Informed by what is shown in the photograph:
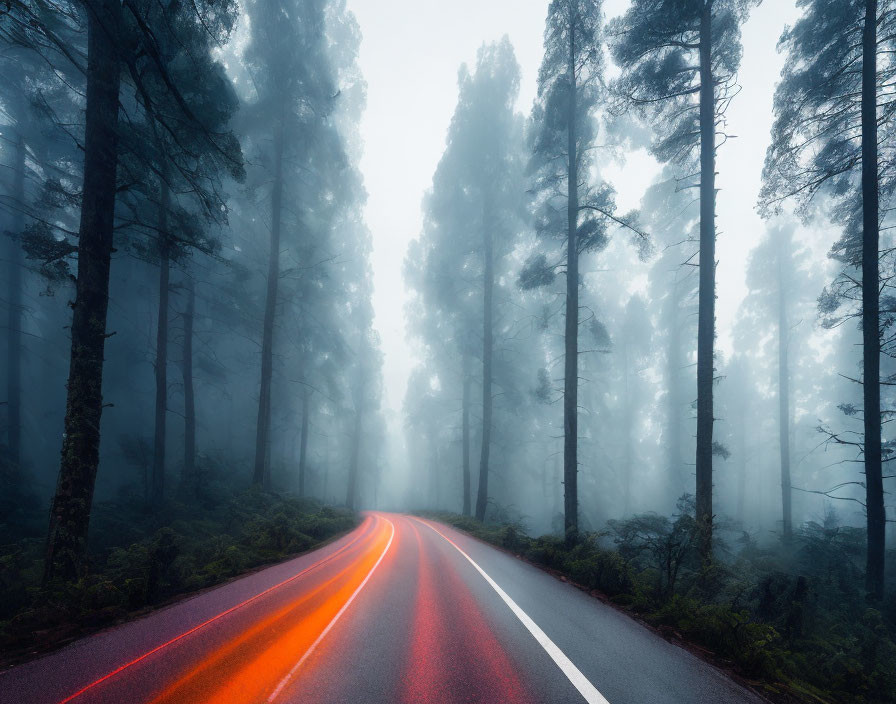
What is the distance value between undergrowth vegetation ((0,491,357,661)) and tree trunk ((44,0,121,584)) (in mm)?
740

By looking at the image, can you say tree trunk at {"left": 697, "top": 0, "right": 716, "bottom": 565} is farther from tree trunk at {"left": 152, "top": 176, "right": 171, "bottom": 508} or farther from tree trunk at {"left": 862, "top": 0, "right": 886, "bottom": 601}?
tree trunk at {"left": 152, "top": 176, "right": 171, "bottom": 508}

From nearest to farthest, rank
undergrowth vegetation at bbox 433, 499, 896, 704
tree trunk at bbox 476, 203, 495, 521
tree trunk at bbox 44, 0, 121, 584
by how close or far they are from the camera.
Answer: undergrowth vegetation at bbox 433, 499, 896, 704 < tree trunk at bbox 44, 0, 121, 584 < tree trunk at bbox 476, 203, 495, 521

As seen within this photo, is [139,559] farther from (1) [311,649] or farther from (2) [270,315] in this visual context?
(2) [270,315]

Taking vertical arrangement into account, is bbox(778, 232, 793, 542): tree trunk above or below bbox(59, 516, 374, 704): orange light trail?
above

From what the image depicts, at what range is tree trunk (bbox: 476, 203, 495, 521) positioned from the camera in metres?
16.1

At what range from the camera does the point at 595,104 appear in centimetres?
1198

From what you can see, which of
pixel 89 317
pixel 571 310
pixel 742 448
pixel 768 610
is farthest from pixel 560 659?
pixel 742 448

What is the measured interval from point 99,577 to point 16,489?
8428mm

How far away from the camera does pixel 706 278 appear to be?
8.51m

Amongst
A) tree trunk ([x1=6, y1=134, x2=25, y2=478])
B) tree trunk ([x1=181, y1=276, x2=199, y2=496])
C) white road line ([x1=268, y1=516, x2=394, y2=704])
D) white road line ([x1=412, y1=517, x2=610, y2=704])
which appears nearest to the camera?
white road line ([x1=412, y1=517, x2=610, y2=704])

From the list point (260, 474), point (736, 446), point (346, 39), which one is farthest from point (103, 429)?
point (736, 446)

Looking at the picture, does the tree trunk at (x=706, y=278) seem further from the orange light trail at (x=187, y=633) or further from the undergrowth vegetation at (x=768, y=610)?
the orange light trail at (x=187, y=633)

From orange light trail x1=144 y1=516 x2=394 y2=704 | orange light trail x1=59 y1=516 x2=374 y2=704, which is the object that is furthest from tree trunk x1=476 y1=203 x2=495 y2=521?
orange light trail x1=144 y1=516 x2=394 y2=704

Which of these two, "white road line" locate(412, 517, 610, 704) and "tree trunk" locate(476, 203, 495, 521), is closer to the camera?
"white road line" locate(412, 517, 610, 704)
